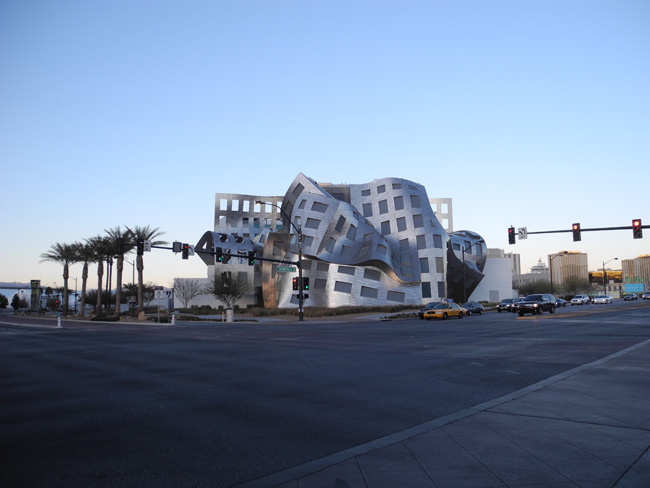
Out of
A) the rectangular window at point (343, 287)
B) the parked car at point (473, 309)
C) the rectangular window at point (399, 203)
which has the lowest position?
the parked car at point (473, 309)

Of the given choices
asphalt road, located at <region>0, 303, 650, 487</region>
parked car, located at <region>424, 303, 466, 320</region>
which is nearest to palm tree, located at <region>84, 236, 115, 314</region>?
parked car, located at <region>424, 303, 466, 320</region>

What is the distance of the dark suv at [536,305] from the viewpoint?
4381 centimetres

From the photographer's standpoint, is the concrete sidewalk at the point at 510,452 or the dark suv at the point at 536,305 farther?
the dark suv at the point at 536,305

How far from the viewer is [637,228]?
103ft

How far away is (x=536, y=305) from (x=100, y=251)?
179 ft

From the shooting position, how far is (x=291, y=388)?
32.9 ft

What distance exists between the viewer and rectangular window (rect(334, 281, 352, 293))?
6444 cm

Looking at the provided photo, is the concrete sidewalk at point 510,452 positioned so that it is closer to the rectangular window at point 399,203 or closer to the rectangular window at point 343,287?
the rectangular window at point 343,287

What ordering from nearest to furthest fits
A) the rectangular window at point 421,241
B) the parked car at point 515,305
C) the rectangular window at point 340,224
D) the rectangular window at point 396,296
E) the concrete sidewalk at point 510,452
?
the concrete sidewalk at point 510,452 < the parked car at point 515,305 < the rectangular window at point 396,296 < the rectangular window at point 340,224 < the rectangular window at point 421,241

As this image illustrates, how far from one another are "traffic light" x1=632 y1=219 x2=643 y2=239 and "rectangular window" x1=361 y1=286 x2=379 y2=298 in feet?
118

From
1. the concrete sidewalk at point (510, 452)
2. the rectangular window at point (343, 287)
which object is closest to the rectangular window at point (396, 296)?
the rectangular window at point (343, 287)

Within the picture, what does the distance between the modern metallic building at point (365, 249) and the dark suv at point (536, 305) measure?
19844 millimetres

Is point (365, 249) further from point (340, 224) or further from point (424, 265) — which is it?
point (424, 265)

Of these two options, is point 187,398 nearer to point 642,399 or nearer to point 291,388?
point 291,388
